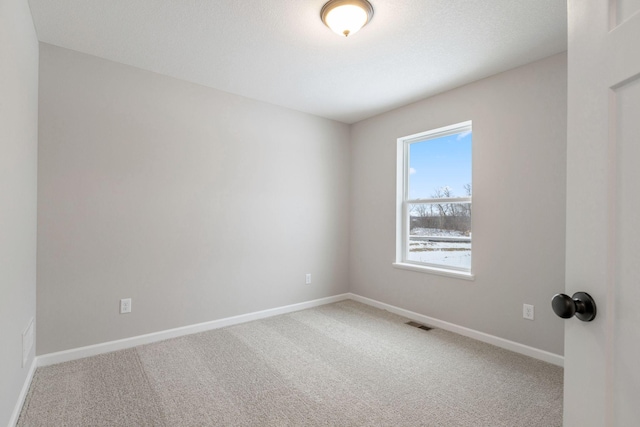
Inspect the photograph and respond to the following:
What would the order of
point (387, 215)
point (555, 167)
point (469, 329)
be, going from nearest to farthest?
point (555, 167), point (469, 329), point (387, 215)

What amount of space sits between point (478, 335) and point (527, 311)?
1.72 feet

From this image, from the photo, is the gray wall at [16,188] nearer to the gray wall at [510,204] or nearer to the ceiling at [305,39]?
the ceiling at [305,39]

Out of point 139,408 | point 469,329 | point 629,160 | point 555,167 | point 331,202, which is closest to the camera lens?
point 629,160

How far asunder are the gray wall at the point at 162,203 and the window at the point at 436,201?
1110 mm

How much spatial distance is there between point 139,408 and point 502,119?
11.7ft

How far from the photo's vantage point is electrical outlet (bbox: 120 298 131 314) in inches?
108

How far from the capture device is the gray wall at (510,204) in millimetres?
2510

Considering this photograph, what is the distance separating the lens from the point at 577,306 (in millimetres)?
708

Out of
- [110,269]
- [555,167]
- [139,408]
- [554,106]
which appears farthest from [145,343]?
[554,106]

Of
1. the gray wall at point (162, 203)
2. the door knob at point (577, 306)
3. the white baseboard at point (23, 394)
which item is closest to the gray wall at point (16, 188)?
the white baseboard at point (23, 394)

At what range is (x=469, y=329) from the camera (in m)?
3.05

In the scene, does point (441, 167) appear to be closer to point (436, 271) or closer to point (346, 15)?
point (436, 271)

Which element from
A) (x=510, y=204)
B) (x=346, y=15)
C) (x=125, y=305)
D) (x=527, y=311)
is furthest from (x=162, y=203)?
(x=527, y=311)

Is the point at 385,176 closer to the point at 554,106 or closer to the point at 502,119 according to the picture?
the point at 502,119
